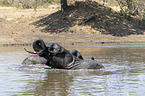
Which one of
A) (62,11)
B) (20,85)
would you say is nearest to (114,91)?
(20,85)

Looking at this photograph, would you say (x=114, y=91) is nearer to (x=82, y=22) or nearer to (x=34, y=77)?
(x=34, y=77)

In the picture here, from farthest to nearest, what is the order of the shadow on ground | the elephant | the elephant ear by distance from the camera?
the shadow on ground < the elephant < the elephant ear

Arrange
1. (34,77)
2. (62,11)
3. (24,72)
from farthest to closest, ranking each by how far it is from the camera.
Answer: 1. (62,11)
2. (24,72)
3. (34,77)

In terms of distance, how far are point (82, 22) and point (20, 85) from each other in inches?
1333

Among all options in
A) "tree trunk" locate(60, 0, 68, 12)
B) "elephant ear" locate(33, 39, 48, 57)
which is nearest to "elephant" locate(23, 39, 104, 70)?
"elephant ear" locate(33, 39, 48, 57)

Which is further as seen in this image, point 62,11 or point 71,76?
point 62,11

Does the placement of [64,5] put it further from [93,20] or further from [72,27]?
[72,27]

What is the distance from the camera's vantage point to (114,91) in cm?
1121

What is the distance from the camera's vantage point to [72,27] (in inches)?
1758

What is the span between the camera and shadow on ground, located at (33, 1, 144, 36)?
147 feet

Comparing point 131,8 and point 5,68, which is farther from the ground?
point 131,8

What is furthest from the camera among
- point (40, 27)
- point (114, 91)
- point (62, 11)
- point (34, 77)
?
point (62, 11)

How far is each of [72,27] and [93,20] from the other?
380cm

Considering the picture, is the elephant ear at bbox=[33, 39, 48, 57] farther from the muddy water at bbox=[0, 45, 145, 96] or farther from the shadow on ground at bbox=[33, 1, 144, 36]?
the shadow on ground at bbox=[33, 1, 144, 36]
